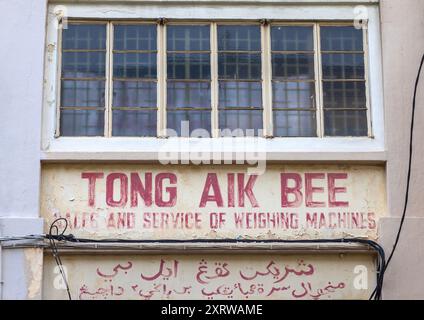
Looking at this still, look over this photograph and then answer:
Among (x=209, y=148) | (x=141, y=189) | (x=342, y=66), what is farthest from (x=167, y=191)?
(x=342, y=66)

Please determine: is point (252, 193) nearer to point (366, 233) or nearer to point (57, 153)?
point (366, 233)

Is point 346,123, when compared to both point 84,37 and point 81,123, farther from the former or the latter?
point 84,37

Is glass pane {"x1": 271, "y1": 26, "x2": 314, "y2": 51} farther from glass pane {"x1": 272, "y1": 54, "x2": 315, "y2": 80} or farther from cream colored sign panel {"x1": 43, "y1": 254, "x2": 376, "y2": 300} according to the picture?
cream colored sign panel {"x1": 43, "y1": 254, "x2": 376, "y2": 300}

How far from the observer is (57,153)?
11.7 m

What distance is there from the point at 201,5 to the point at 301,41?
1444 mm

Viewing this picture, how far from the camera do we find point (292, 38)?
40.3ft

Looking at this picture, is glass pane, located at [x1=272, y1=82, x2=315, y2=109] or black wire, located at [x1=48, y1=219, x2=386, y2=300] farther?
glass pane, located at [x1=272, y1=82, x2=315, y2=109]

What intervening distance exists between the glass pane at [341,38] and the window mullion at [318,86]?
0.08 metres

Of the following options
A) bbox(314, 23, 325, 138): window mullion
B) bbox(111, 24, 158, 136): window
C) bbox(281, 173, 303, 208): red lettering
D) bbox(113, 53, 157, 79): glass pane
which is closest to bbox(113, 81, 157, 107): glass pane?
bbox(111, 24, 158, 136): window

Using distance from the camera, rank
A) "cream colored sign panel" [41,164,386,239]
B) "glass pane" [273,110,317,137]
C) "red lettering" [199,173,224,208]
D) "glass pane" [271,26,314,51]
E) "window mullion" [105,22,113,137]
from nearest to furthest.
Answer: "cream colored sign panel" [41,164,386,239], "red lettering" [199,173,224,208], "window mullion" [105,22,113,137], "glass pane" [273,110,317,137], "glass pane" [271,26,314,51]

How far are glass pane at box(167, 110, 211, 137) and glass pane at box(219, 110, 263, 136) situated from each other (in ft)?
0.66

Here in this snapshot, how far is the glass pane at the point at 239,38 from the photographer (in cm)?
1223

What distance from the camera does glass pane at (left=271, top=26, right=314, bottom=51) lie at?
1226 cm

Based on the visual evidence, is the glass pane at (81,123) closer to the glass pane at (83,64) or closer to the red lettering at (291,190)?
the glass pane at (83,64)
